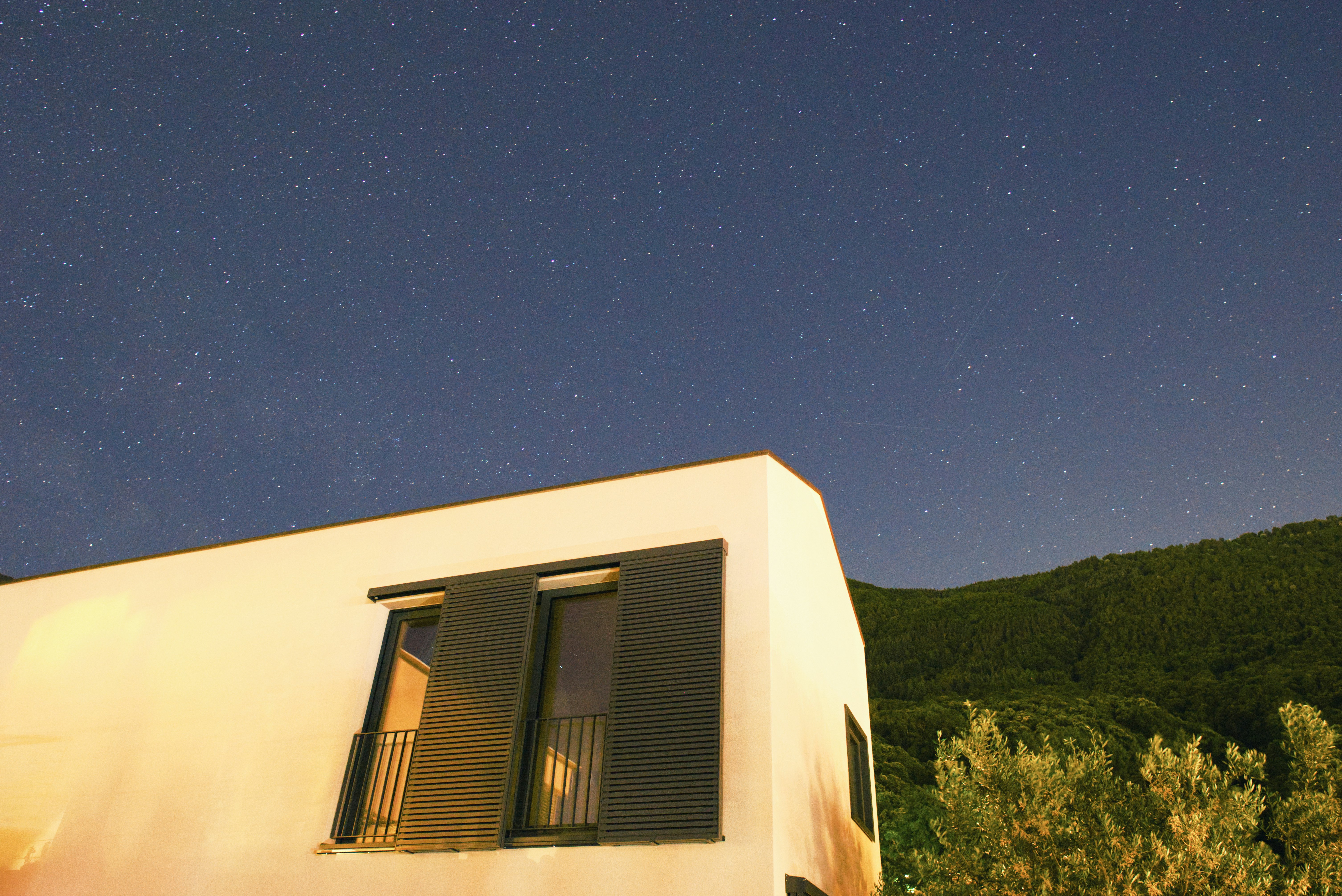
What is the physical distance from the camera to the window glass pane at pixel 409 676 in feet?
22.0

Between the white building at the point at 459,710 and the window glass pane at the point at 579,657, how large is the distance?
65mm

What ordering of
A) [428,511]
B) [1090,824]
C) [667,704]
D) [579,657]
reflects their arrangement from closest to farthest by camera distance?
[1090,824], [667,704], [428,511], [579,657]

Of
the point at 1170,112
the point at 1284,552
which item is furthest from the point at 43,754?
the point at 1284,552

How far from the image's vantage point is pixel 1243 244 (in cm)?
1418

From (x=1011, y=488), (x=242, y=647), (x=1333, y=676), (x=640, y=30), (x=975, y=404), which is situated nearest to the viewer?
(x=242, y=647)

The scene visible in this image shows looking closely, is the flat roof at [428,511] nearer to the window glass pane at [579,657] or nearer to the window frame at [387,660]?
the window frame at [387,660]

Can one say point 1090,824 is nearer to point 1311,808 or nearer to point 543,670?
point 1311,808

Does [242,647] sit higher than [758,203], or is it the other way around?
[758,203]

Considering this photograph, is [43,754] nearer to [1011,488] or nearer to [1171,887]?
[1171,887]

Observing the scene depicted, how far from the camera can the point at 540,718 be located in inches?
231

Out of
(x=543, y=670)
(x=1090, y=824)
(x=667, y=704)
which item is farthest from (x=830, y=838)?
(x=543, y=670)

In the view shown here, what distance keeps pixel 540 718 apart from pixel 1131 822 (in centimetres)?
389

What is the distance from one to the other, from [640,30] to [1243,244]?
11467 mm

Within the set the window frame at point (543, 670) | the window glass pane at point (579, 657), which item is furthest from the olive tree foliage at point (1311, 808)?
the window glass pane at point (579, 657)
